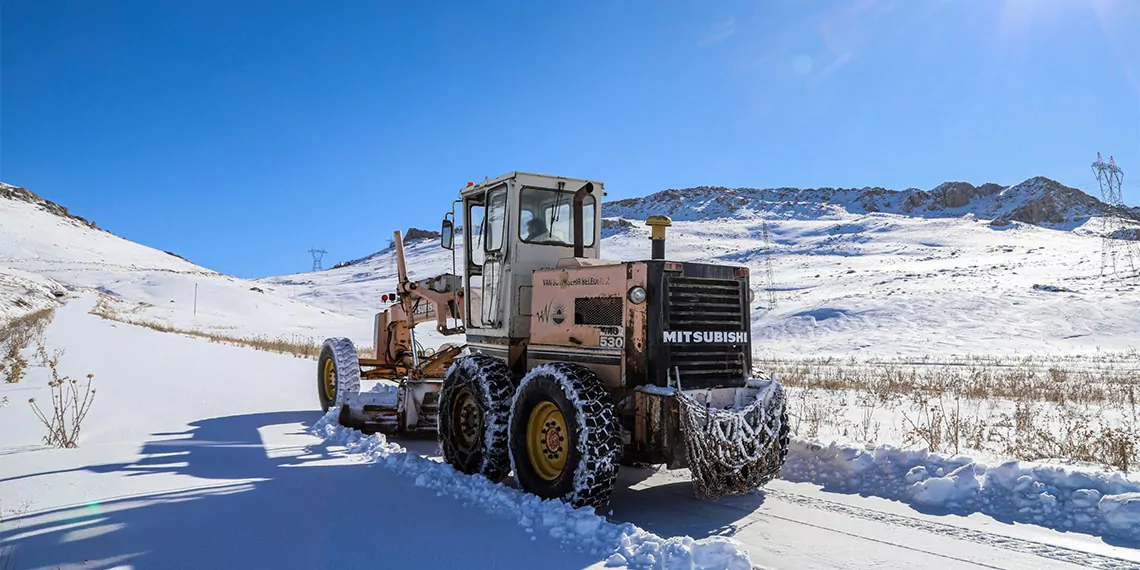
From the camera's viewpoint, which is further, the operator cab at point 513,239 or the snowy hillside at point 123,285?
the snowy hillside at point 123,285

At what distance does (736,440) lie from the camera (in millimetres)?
5949

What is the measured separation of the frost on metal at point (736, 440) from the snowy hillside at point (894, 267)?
23.4m

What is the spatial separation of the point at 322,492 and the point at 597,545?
257cm

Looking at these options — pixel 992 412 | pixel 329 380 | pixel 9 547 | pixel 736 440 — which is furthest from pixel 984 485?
pixel 329 380

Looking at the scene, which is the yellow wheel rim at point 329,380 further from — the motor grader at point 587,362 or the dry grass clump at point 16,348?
the dry grass clump at point 16,348

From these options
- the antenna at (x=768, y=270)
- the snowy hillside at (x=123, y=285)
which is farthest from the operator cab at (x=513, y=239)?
the antenna at (x=768, y=270)

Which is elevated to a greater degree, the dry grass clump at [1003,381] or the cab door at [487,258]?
the cab door at [487,258]

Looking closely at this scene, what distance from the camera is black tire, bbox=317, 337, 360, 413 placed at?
386 inches

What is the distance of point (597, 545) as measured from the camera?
15.9 ft

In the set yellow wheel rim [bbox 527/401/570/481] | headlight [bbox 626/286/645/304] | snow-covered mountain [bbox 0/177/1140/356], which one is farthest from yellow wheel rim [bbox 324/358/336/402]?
snow-covered mountain [bbox 0/177/1140/356]

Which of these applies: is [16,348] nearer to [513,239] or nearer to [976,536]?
[513,239]

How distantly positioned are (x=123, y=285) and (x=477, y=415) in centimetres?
7416

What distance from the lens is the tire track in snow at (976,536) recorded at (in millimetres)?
4652

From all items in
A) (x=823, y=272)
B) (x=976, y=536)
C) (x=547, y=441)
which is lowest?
(x=976, y=536)
